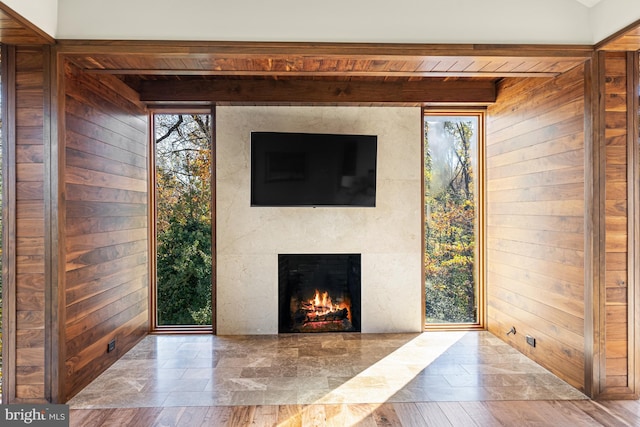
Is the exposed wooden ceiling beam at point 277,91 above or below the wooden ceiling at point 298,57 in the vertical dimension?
above

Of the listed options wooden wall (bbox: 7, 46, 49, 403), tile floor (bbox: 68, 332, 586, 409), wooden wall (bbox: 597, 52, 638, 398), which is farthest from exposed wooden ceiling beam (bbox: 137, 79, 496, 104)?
tile floor (bbox: 68, 332, 586, 409)

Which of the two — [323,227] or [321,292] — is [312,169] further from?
[321,292]

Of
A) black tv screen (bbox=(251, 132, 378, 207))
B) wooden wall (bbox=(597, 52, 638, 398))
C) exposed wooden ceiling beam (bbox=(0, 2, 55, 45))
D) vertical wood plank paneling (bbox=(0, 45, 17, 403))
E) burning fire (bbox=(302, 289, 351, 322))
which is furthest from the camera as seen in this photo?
burning fire (bbox=(302, 289, 351, 322))

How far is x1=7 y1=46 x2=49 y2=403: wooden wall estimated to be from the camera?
2553 millimetres

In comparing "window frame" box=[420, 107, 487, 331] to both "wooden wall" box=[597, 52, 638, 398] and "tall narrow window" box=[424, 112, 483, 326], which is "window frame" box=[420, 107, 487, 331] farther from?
"wooden wall" box=[597, 52, 638, 398]

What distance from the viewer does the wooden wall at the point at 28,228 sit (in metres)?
2.55

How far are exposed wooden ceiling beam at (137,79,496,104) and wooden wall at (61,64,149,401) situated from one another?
12.9 inches

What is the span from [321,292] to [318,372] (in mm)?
1141

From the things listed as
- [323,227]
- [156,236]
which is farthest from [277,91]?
[156,236]

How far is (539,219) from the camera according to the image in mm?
3240

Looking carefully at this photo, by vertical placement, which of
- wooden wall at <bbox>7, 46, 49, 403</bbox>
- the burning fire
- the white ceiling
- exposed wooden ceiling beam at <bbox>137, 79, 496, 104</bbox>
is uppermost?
the white ceiling

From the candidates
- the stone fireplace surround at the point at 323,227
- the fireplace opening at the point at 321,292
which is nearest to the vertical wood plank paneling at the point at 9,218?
the stone fireplace surround at the point at 323,227

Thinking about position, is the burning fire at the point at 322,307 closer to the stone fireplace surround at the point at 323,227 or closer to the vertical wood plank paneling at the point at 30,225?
the stone fireplace surround at the point at 323,227

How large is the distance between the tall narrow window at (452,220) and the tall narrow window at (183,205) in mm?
2355
